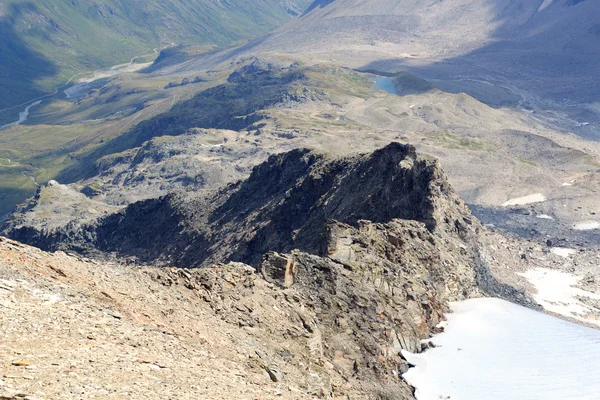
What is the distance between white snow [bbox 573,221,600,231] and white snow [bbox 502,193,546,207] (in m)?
15.6

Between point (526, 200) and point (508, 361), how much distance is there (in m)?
112

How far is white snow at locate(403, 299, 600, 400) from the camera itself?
33.2 meters

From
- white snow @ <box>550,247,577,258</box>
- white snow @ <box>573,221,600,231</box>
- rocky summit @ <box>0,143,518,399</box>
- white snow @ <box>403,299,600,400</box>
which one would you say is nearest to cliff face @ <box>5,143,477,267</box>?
rocky summit @ <box>0,143,518,399</box>

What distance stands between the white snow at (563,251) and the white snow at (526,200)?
32076 millimetres

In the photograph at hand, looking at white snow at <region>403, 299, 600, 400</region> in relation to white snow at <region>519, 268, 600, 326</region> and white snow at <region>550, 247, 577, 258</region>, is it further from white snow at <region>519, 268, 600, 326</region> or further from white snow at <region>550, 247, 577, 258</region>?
white snow at <region>550, 247, 577, 258</region>

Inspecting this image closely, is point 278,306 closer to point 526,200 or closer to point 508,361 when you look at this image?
point 508,361

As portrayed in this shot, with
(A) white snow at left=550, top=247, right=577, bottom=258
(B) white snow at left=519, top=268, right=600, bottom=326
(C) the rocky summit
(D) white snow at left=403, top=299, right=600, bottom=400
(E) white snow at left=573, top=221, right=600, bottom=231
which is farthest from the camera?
(E) white snow at left=573, top=221, right=600, bottom=231

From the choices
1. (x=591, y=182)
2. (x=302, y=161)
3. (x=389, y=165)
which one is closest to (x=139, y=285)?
(x=389, y=165)

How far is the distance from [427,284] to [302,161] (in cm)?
4922

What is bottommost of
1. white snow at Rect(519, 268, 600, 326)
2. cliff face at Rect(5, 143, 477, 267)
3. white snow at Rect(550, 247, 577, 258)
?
white snow at Rect(550, 247, 577, 258)

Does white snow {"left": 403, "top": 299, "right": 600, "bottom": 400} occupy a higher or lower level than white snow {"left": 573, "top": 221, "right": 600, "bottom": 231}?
higher

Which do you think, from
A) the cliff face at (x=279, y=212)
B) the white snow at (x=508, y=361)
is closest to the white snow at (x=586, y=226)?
the cliff face at (x=279, y=212)

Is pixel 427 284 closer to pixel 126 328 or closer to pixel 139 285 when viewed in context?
pixel 139 285

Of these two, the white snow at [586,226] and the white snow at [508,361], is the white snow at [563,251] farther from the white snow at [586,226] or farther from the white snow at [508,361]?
the white snow at [508,361]
